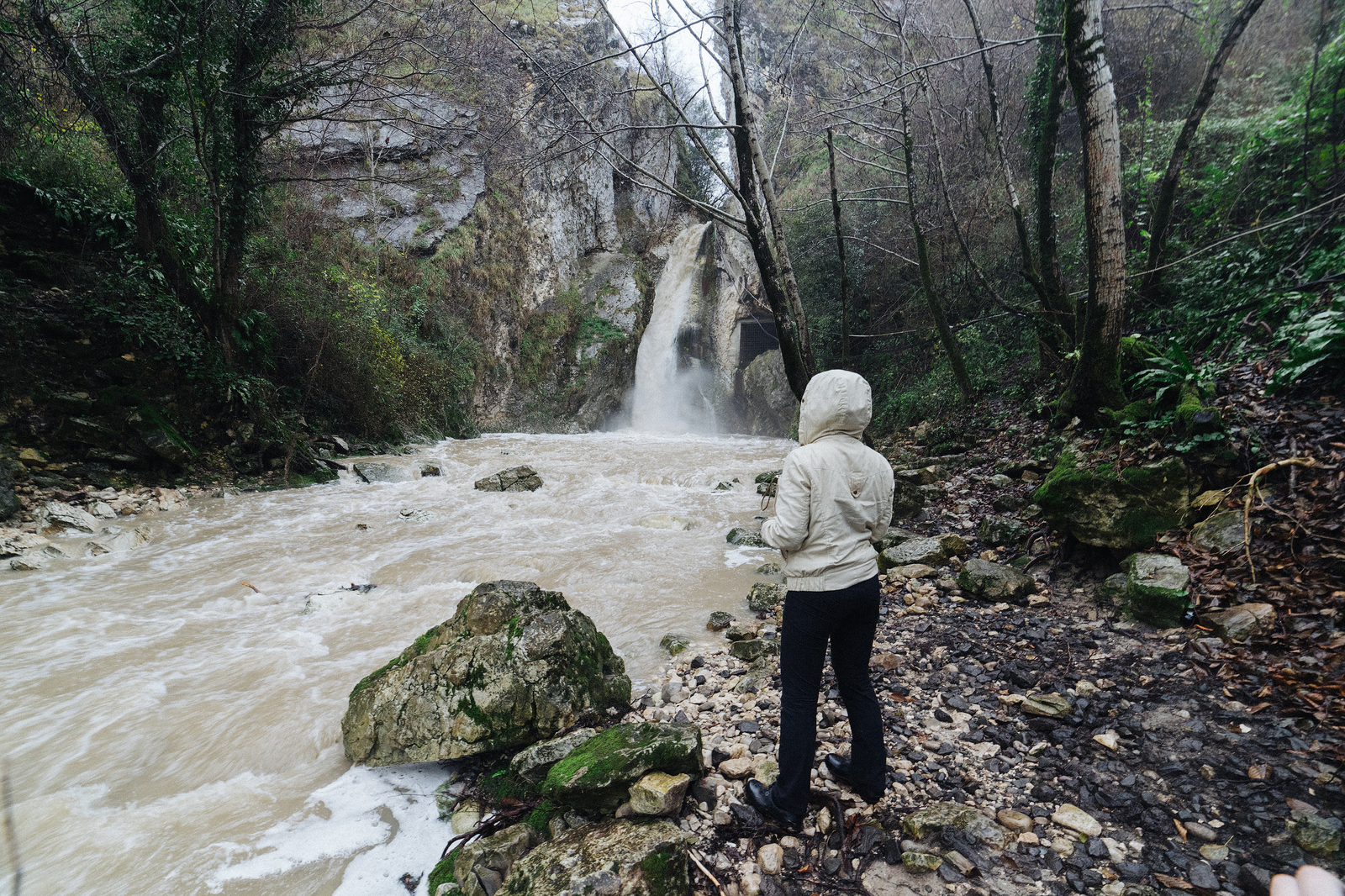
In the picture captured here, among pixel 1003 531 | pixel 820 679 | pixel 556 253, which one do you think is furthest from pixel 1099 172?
pixel 556 253

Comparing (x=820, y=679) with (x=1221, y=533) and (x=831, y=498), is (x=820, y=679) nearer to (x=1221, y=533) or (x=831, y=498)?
(x=831, y=498)

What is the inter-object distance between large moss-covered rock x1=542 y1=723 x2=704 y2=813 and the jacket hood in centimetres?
146

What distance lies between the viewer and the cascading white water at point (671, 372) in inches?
913

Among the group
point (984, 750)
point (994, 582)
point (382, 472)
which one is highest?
point (382, 472)

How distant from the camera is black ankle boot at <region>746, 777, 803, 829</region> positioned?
2100mm

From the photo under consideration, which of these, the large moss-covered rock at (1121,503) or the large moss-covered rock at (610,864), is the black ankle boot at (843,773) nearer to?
the large moss-covered rock at (610,864)

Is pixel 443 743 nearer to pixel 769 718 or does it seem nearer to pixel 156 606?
pixel 769 718

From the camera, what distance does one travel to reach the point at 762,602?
4676mm

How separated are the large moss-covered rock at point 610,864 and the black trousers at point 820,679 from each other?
0.49 m

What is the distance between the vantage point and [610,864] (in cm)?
184

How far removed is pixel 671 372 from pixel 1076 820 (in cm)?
2191

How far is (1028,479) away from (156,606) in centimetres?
864

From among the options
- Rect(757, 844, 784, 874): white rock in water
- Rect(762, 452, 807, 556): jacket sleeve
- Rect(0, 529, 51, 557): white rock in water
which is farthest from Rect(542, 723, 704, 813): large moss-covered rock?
Rect(0, 529, 51, 557): white rock in water

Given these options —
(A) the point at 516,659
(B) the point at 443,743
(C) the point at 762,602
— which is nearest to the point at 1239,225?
(C) the point at 762,602
